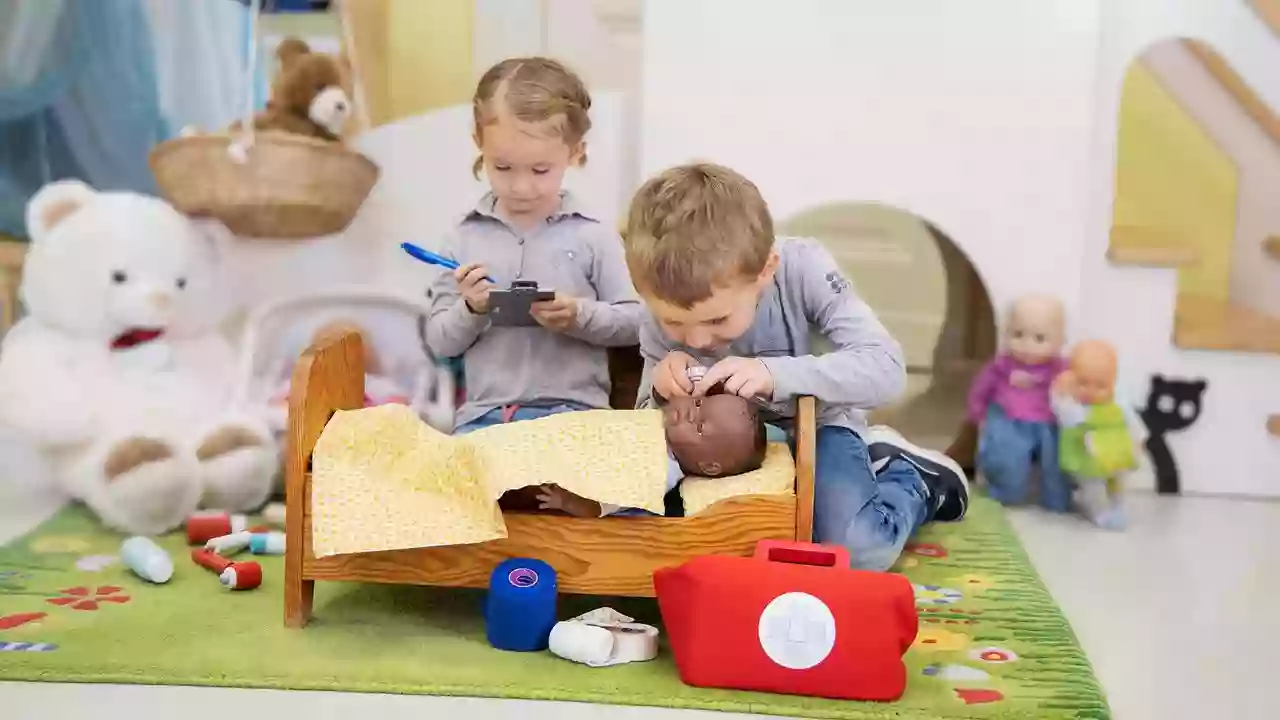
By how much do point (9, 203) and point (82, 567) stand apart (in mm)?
1090

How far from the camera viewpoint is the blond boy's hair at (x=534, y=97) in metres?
1.63

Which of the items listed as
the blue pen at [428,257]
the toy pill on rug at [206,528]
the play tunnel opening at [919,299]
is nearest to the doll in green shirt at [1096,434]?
the play tunnel opening at [919,299]

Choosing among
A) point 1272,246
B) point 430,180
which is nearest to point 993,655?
point 1272,246

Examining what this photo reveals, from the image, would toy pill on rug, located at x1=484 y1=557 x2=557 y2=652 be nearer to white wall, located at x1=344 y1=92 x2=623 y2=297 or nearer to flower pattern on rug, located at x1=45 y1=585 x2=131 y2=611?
flower pattern on rug, located at x1=45 y1=585 x2=131 y2=611

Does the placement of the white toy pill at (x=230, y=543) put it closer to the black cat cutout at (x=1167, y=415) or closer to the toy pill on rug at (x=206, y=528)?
the toy pill on rug at (x=206, y=528)

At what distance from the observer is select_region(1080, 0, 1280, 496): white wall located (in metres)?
2.25

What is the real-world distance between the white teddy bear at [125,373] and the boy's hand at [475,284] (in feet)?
1.83

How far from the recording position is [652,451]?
1361mm

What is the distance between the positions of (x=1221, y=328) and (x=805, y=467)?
132 cm

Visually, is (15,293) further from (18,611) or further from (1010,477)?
(1010,477)

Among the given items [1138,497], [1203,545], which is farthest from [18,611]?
[1138,497]

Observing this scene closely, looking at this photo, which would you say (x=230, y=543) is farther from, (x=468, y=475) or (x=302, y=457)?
(x=468, y=475)

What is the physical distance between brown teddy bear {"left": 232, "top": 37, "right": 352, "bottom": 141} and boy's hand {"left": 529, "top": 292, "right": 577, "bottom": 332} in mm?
810

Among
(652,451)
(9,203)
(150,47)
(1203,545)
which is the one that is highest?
(150,47)
